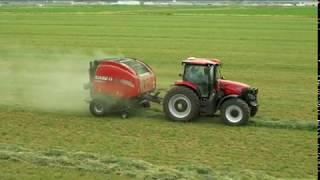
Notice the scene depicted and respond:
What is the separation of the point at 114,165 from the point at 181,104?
440cm

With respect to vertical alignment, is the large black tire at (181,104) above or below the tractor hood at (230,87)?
below

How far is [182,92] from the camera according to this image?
47.1 feet

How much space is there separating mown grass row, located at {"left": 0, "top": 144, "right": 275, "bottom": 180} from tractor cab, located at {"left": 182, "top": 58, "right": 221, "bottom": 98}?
390 cm

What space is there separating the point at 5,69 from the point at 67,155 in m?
14.6

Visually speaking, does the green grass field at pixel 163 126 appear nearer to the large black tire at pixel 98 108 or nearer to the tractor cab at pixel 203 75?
Answer: the large black tire at pixel 98 108

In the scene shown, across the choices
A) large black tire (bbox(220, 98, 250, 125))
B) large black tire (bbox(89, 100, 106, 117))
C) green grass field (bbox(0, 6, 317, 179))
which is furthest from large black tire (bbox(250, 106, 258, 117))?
large black tire (bbox(89, 100, 106, 117))

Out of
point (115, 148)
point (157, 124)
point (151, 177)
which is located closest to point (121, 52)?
point (157, 124)

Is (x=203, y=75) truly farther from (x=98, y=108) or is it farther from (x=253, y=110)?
(x=98, y=108)

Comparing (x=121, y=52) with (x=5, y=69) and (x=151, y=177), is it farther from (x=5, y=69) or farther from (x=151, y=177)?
(x=151, y=177)

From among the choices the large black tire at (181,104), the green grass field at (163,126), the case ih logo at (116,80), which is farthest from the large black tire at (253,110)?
the case ih logo at (116,80)

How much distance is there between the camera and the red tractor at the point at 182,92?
14.2 m

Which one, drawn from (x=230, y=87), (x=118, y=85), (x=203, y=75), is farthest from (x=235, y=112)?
(x=118, y=85)

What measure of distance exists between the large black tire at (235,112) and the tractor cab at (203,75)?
0.56 m

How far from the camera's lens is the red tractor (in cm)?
1422
